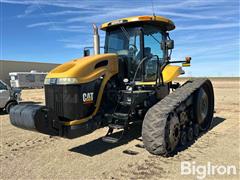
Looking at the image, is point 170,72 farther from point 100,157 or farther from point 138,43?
point 100,157

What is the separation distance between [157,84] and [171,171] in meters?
2.57

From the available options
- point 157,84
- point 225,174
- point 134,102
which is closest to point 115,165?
point 134,102

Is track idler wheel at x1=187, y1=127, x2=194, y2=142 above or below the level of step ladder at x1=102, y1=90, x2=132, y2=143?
below

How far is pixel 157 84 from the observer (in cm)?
705

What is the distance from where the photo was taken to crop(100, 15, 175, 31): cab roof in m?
6.95

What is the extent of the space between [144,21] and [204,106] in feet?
9.79

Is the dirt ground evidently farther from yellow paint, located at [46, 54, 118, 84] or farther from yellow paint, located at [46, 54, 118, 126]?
yellow paint, located at [46, 54, 118, 84]

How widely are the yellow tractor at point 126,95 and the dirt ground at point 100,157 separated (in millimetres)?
380

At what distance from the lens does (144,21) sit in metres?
7.04

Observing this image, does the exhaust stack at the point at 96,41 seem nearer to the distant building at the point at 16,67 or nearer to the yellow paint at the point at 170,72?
the yellow paint at the point at 170,72

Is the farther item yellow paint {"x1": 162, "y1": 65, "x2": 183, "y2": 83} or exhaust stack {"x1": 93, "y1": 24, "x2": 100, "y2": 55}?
yellow paint {"x1": 162, "y1": 65, "x2": 183, "y2": 83}

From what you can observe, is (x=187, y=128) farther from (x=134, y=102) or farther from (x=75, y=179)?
(x=75, y=179)

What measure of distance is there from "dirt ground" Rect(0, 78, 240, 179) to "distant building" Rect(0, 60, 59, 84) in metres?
38.9

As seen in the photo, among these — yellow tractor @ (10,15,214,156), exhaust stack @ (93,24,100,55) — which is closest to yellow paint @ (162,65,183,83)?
yellow tractor @ (10,15,214,156)
